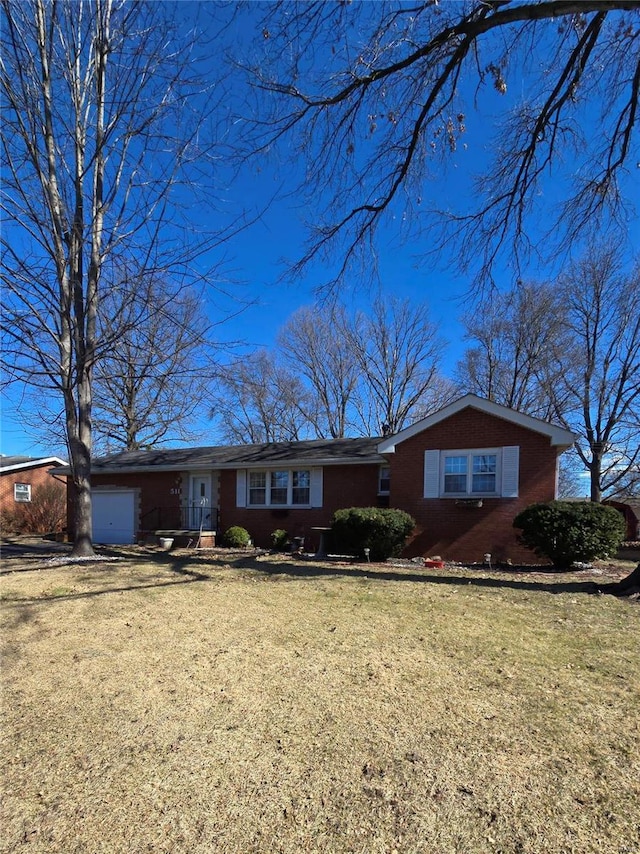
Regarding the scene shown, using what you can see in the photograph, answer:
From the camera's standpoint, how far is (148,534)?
1722 centimetres

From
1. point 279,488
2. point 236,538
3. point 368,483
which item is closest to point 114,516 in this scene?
point 236,538

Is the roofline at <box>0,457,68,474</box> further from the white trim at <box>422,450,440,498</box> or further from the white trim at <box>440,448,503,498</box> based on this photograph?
the white trim at <box>440,448,503,498</box>

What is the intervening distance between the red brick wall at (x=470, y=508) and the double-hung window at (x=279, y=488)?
3.33m

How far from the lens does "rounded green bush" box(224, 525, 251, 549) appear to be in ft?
51.5

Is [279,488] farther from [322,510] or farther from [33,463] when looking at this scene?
[33,463]

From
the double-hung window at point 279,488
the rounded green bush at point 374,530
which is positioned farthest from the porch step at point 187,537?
the rounded green bush at point 374,530

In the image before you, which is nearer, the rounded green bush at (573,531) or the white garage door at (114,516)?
the rounded green bush at (573,531)

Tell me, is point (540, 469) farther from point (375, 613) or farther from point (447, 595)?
point (375, 613)

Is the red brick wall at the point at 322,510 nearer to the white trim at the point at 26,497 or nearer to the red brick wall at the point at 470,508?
the red brick wall at the point at 470,508

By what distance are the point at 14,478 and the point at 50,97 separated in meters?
22.1

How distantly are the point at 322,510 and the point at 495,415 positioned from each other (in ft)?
19.5

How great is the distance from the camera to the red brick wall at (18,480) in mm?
25777

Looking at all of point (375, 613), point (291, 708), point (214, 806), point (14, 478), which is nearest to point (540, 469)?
point (375, 613)

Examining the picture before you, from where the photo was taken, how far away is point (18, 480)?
2670cm
